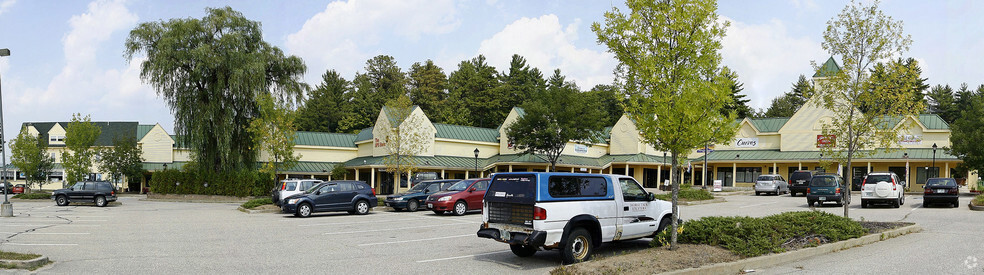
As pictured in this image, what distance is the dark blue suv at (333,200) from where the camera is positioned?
23250 millimetres

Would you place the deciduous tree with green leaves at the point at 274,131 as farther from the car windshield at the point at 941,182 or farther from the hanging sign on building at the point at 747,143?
the hanging sign on building at the point at 747,143

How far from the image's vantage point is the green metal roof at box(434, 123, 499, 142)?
173 ft

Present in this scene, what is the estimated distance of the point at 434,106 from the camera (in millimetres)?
78750

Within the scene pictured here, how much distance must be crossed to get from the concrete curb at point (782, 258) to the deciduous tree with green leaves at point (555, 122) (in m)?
31.0

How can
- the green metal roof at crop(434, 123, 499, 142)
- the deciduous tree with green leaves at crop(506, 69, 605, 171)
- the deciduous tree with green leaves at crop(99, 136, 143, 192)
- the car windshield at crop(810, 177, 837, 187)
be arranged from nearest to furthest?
the car windshield at crop(810, 177, 837, 187)
the deciduous tree with green leaves at crop(506, 69, 605, 171)
the green metal roof at crop(434, 123, 499, 142)
the deciduous tree with green leaves at crop(99, 136, 143, 192)

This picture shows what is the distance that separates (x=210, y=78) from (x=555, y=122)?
75.4 feet

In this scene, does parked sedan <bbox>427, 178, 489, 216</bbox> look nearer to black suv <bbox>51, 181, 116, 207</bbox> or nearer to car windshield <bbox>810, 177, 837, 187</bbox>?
car windshield <bbox>810, 177, 837, 187</bbox>

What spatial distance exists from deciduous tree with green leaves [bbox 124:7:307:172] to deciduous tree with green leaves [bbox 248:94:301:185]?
1761mm

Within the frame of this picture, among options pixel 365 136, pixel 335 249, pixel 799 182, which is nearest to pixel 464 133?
pixel 365 136

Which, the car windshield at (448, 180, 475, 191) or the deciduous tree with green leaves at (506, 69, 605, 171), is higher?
the deciduous tree with green leaves at (506, 69, 605, 171)

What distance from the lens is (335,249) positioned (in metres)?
12.9

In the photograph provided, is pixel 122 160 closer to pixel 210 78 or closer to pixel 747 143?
pixel 210 78

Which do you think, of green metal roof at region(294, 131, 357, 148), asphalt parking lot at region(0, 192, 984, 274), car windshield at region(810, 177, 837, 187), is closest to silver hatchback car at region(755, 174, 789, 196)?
car windshield at region(810, 177, 837, 187)

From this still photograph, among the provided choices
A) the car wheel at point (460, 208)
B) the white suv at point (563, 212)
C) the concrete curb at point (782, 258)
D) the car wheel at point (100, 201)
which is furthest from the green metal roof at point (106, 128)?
the concrete curb at point (782, 258)
